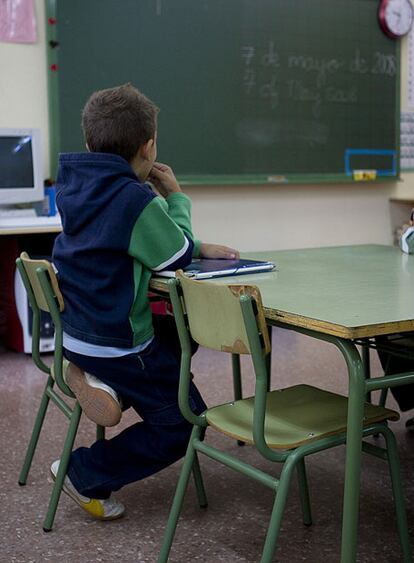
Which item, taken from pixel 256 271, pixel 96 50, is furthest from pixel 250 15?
pixel 256 271

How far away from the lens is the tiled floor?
194 centimetres

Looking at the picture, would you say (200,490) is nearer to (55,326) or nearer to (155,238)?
(55,326)

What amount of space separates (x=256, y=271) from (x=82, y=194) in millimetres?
508

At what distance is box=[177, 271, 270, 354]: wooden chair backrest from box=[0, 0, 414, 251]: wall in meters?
2.80

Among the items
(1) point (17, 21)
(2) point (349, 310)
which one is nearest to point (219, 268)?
(2) point (349, 310)

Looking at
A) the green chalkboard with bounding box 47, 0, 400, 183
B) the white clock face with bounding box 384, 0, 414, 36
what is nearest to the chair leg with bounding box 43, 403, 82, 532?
the green chalkboard with bounding box 47, 0, 400, 183

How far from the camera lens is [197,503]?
7.30 feet

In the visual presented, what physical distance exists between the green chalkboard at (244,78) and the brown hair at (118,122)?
2.35 metres

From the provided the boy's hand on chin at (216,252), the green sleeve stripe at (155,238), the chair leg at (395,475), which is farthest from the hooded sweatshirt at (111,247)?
the chair leg at (395,475)

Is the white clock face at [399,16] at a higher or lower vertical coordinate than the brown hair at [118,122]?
higher

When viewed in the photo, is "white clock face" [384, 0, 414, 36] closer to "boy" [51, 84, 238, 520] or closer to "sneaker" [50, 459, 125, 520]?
"boy" [51, 84, 238, 520]

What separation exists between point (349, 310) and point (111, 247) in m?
0.60

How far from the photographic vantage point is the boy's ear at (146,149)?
1.99 meters

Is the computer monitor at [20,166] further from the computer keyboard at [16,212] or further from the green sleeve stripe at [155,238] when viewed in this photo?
the green sleeve stripe at [155,238]
